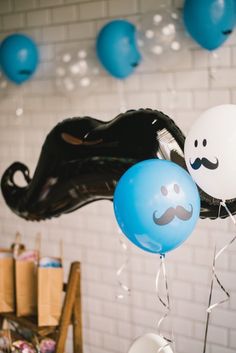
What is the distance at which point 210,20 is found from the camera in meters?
2.14

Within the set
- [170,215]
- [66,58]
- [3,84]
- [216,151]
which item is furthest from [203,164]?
[3,84]

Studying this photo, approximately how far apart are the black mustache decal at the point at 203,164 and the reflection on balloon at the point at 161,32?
75 centimetres

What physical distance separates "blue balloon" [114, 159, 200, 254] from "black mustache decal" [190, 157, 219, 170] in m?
0.08

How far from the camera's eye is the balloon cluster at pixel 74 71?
8.45ft

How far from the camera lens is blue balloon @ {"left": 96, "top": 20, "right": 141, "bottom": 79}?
2.41 m

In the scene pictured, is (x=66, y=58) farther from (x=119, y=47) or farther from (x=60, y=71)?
(x=119, y=47)

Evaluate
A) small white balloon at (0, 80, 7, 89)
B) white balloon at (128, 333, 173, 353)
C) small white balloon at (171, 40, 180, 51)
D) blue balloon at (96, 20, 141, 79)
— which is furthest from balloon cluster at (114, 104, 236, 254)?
small white balloon at (0, 80, 7, 89)

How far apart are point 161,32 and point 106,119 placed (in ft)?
2.06

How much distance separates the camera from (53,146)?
9.41ft

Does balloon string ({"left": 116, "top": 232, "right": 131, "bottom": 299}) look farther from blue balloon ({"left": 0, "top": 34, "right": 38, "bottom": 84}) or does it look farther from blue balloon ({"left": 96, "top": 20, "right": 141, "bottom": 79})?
blue balloon ({"left": 0, "top": 34, "right": 38, "bottom": 84})

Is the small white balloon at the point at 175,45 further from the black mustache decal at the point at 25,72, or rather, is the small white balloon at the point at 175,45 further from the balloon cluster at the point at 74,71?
the black mustache decal at the point at 25,72

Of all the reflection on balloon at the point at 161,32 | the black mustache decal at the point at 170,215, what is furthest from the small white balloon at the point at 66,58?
the black mustache decal at the point at 170,215

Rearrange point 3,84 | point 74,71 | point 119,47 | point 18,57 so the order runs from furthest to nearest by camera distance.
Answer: point 3,84 → point 18,57 → point 74,71 → point 119,47

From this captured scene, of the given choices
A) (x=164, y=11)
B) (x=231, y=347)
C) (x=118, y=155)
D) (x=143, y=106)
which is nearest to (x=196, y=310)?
(x=231, y=347)
